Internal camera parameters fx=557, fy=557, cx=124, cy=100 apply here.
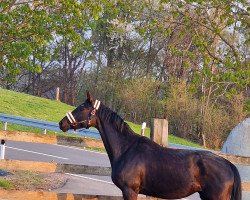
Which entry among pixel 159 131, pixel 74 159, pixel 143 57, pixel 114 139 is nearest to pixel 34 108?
pixel 143 57

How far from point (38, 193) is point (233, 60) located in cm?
665


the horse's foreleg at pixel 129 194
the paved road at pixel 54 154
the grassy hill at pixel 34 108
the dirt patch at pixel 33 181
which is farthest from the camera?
the grassy hill at pixel 34 108

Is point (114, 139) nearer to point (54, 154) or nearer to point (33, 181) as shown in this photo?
point (33, 181)

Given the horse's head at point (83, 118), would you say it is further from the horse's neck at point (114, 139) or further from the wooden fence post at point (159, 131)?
the wooden fence post at point (159, 131)

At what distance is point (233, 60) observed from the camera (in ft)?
42.5

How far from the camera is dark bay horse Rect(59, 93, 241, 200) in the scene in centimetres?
688

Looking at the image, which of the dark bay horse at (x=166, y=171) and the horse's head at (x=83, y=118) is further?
the horse's head at (x=83, y=118)

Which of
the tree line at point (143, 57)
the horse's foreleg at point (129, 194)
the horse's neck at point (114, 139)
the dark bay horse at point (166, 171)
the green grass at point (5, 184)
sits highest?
the tree line at point (143, 57)

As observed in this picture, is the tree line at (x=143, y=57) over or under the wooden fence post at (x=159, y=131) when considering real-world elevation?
over

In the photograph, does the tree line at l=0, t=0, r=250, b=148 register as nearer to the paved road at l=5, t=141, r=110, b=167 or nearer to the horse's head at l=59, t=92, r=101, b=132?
the paved road at l=5, t=141, r=110, b=167

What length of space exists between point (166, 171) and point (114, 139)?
79 cm

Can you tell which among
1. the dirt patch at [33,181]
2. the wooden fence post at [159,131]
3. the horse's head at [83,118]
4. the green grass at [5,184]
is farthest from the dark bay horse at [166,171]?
the dirt patch at [33,181]

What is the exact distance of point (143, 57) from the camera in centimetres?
4456

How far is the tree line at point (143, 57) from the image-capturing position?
12.3 metres
